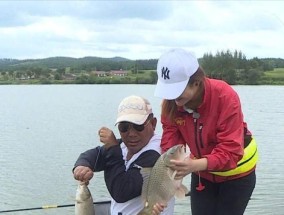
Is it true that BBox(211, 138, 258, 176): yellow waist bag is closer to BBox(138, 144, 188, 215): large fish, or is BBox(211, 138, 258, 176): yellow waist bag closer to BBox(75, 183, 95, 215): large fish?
BBox(138, 144, 188, 215): large fish

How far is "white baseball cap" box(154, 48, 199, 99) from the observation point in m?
3.39

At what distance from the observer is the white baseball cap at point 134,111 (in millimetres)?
3842

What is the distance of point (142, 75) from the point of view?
64000mm

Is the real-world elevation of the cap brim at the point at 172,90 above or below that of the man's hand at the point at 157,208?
above

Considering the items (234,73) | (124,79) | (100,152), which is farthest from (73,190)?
(124,79)

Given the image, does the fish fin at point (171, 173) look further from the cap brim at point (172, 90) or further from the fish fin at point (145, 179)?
the cap brim at point (172, 90)

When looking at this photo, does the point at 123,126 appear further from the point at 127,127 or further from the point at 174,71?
the point at 174,71

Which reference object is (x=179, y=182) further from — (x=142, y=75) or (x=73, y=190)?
(x=142, y=75)

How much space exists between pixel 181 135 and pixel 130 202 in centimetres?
61

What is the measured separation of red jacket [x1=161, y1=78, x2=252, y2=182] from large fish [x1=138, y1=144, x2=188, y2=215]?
0.81ft

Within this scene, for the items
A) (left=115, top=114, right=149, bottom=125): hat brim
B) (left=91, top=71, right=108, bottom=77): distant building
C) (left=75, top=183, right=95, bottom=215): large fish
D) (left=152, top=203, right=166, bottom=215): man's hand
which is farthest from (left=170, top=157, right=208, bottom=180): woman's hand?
(left=91, top=71, right=108, bottom=77): distant building

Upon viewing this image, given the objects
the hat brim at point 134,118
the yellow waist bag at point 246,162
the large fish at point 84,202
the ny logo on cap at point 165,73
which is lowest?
the large fish at point 84,202

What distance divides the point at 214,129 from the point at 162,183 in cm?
54

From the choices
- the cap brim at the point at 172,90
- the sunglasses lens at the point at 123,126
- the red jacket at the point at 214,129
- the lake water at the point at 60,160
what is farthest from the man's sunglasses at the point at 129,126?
the lake water at the point at 60,160
